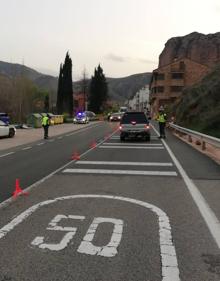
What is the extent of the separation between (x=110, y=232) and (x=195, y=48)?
183 m

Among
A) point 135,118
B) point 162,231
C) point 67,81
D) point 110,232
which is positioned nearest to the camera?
point 110,232

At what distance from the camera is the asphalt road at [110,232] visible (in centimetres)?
529

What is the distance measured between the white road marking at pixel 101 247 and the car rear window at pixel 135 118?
73.4 ft

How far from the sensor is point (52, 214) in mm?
8125

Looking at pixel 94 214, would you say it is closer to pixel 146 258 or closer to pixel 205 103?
pixel 146 258

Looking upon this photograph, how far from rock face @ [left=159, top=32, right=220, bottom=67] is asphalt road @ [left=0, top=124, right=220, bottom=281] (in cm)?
17281

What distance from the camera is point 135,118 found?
30.0 metres

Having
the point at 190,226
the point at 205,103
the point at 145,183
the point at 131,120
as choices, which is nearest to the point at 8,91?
the point at 205,103

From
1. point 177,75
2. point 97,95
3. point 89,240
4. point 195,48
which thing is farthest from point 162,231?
point 195,48

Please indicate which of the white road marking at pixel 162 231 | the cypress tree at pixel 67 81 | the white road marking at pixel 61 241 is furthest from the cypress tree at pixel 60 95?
the white road marking at pixel 61 241

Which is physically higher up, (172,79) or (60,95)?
(172,79)

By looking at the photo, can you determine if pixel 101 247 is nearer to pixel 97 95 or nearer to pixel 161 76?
pixel 161 76

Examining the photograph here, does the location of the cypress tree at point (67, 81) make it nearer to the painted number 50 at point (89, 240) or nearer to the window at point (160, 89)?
the window at point (160, 89)

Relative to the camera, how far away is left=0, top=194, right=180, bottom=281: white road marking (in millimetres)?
5298
